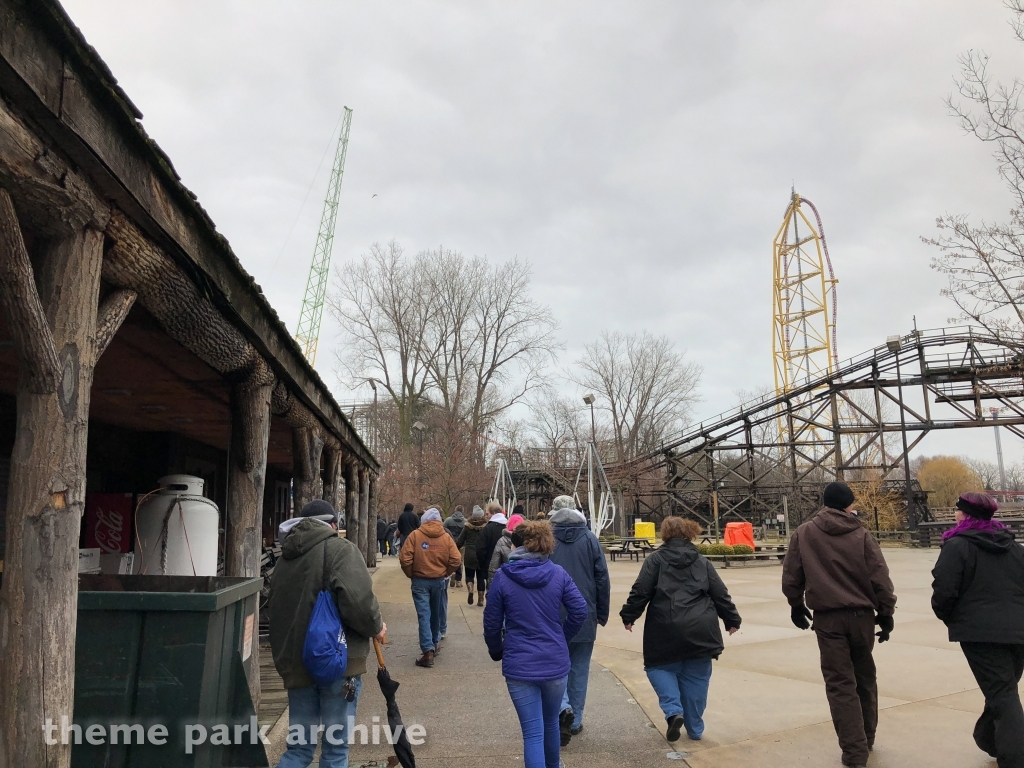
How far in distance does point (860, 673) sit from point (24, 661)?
4566mm

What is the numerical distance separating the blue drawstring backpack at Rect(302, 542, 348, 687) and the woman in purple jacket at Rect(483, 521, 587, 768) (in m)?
0.84

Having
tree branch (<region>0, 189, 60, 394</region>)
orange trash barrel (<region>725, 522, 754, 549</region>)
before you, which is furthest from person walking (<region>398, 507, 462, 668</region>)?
orange trash barrel (<region>725, 522, 754, 549</region>)

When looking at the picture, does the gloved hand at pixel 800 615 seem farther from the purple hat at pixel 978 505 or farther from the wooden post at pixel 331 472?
the wooden post at pixel 331 472

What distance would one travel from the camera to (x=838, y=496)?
4.74 m

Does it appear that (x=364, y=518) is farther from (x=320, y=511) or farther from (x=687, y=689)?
(x=320, y=511)

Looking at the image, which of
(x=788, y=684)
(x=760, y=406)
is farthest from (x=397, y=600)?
(x=760, y=406)

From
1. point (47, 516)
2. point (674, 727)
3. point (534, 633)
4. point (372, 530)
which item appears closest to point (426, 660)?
point (674, 727)

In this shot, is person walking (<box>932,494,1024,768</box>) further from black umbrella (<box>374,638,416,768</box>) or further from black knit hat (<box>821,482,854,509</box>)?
black umbrella (<box>374,638,416,768</box>)

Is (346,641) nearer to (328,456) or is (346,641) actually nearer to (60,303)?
(60,303)

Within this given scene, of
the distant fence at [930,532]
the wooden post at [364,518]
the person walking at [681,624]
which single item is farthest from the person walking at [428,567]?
the distant fence at [930,532]

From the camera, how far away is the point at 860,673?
462 centimetres

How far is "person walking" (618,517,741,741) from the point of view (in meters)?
4.86

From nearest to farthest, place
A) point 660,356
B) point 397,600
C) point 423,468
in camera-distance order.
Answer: point 397,600 < point 423,468 < point 660,356

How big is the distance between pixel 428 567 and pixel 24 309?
Answer: 532 cm
